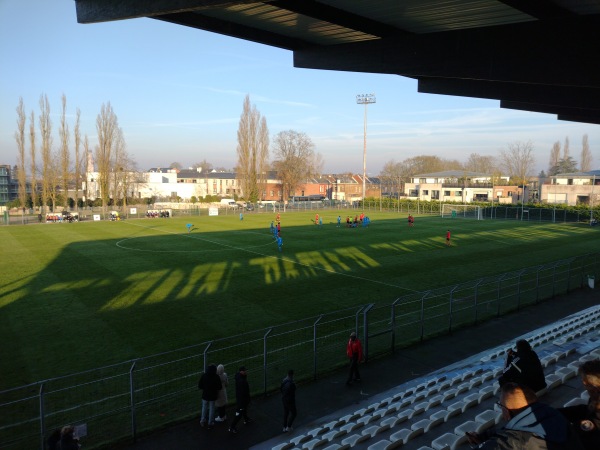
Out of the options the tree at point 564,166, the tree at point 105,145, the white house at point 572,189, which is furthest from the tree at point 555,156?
the tree at point 105,145

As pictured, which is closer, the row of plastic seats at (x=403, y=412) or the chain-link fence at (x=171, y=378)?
the row of plastic seats at (x=403, y=412)

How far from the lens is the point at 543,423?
3.36m

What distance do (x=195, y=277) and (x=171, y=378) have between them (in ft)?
40.6

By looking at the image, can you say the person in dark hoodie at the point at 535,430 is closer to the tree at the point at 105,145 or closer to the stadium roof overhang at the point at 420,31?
the stadium roof overhang at the point at 420,31

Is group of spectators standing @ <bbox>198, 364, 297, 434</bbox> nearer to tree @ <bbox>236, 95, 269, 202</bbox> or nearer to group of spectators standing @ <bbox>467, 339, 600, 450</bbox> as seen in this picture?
group of spectators standing @ <bbox>467, 339, 600, 450</bbox>

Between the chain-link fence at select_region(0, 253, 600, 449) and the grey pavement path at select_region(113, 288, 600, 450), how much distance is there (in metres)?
0.41

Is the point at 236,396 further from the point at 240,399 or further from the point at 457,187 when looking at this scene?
the point at 457,187

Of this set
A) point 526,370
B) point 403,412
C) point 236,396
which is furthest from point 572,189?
point 236,396

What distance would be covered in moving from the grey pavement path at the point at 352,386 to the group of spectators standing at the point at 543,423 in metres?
5.85

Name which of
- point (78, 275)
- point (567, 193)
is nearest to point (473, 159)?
point (567, 193)

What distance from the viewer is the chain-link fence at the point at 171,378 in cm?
929

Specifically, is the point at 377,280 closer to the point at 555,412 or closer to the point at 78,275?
the point at 78,275

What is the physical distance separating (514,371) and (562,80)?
7538 millimetres

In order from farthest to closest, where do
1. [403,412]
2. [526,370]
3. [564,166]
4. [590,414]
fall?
1. [564,166]
2. [403,412]
3. [526,370]
4. [590,414]
